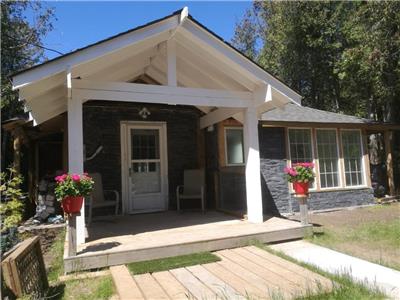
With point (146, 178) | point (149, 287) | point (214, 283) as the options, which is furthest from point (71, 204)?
point (146, 178)

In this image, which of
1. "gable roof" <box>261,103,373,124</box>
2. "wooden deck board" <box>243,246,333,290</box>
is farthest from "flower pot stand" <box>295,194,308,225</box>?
"gable roof" <box>261,103,373,124</box>

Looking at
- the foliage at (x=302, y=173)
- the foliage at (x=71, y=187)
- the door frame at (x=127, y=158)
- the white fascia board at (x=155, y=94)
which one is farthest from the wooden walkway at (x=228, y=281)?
the door frame at (x=127, y=158)

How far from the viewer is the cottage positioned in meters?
4.92

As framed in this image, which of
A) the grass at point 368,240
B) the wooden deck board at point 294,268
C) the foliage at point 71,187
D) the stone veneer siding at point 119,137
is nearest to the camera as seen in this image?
the wooden deck board at point 294,268

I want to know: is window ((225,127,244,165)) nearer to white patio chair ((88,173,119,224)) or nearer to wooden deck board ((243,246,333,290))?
white patio chair ((88,173,119,224))

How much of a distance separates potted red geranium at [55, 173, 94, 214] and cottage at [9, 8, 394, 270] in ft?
1.86

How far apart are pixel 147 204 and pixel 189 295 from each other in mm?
4637

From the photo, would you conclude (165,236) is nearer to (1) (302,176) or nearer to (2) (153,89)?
(2) (153,89)

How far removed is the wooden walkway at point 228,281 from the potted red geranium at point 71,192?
0.89 m

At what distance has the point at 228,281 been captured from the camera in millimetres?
3768

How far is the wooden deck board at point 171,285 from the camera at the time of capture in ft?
11.2

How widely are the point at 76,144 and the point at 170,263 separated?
204 centimetres

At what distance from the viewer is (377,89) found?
36.2ft

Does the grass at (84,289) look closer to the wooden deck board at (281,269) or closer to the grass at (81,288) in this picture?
the grass at (81,288)
